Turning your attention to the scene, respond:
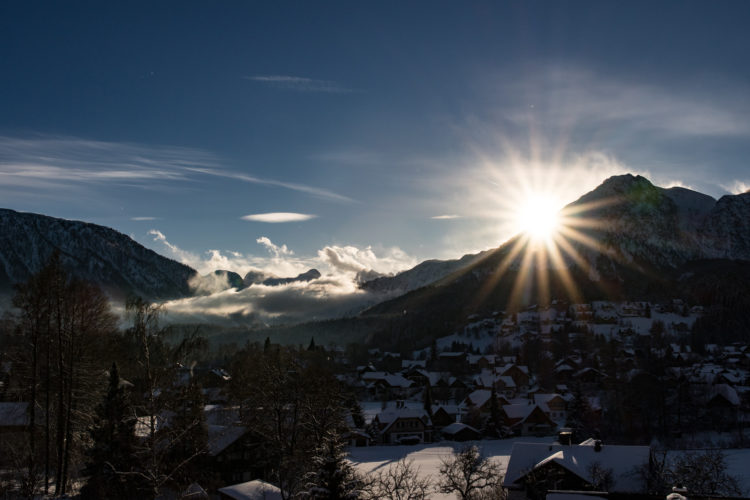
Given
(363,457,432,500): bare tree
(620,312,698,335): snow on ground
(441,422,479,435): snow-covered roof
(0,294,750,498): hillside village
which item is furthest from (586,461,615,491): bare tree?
(620,312,698,335): snow on ground

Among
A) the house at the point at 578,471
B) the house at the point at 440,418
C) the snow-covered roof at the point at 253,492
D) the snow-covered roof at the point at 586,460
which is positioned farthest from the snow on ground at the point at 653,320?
the snow-covered roof at the point at 253,492

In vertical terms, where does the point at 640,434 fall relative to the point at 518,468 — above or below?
below

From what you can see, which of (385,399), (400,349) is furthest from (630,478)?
(400,349)

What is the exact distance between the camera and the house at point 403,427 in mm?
62219

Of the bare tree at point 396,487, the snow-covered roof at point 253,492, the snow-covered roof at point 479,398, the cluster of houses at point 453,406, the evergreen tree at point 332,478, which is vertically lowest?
the cluster of houses at point 453,406

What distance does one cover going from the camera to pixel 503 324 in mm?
179375

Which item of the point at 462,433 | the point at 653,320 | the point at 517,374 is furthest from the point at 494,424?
the point at 653,320

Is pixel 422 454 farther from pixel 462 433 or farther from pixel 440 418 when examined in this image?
pixel 440 418

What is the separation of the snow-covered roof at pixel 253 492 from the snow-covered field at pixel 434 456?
9075mm

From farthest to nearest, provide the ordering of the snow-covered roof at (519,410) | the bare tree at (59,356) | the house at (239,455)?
the snow-covered roof at (519,410), the house at (239,455), the bare tree at (59,356)

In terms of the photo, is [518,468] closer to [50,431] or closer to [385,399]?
[50,431]

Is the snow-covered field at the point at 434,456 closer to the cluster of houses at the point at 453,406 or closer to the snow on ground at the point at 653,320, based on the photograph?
A: the cluster of houses at the point at 453,406

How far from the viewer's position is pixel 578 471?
96.0 feet

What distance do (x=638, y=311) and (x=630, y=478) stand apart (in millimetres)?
170150
